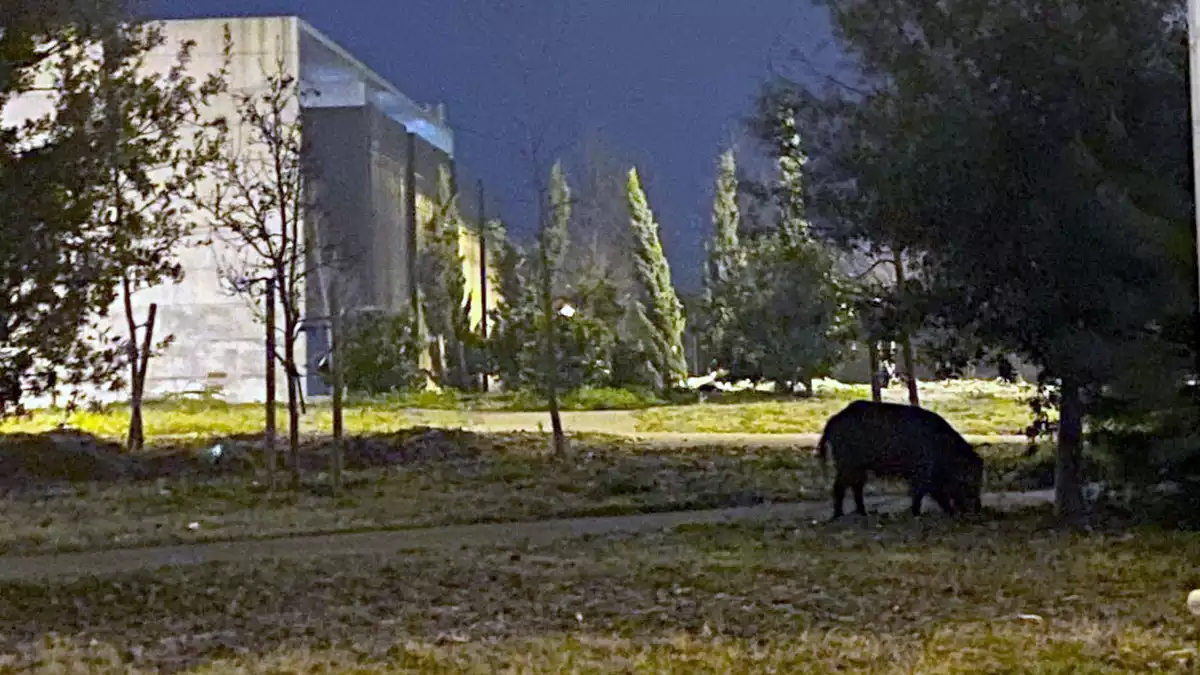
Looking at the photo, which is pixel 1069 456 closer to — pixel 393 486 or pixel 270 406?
pixel 393 486

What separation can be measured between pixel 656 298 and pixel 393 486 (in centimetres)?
2171

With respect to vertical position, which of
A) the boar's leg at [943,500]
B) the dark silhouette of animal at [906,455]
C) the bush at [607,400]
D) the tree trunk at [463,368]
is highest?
the tree trunk at [463,368]

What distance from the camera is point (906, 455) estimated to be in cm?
1451

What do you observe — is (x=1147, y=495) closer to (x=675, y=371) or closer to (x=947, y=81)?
(x=947, y=81)

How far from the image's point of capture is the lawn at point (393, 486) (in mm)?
14516

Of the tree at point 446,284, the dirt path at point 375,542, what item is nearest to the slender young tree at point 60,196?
the dirt path at point 375,542

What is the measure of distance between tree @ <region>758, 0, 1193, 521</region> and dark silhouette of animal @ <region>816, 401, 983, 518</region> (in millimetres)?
877

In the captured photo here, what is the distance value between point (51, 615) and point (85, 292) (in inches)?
76.5

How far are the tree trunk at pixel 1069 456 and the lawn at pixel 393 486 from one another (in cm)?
276

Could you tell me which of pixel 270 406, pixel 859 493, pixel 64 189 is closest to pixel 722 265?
pixel 270 406

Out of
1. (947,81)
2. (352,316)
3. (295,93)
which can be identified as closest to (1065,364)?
(947,81)

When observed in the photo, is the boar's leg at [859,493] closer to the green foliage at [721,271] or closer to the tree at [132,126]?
the tree at [132,126]

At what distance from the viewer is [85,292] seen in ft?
32.0

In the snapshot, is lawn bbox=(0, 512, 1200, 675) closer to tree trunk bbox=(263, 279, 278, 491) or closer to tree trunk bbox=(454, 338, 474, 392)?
tree trunk bbox=(263, 279, 278, 491)
